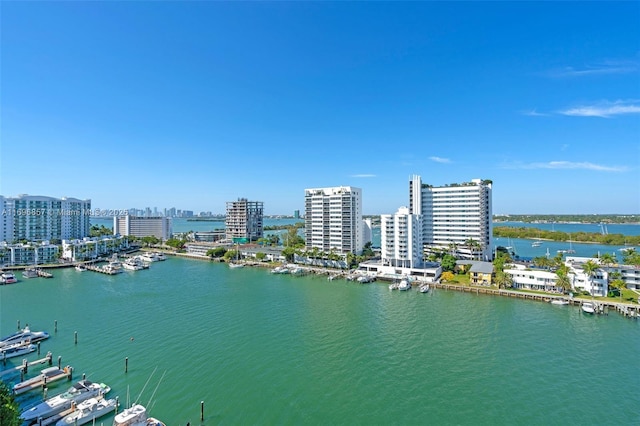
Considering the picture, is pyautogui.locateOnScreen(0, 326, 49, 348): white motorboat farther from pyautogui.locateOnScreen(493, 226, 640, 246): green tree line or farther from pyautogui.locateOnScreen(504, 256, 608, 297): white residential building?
pyautogui.locateOnScreen(493, 226, 640, 246): green tree line

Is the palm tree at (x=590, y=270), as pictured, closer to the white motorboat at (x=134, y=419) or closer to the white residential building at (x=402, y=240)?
the white residential building at (x=402, y=240)

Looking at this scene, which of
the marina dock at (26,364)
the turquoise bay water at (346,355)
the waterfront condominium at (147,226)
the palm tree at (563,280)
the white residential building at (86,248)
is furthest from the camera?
the waterfront condominium at (147,226)

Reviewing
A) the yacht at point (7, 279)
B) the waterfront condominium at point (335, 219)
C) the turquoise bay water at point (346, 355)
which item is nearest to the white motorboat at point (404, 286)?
the turquoise bay water at point (346, 355)

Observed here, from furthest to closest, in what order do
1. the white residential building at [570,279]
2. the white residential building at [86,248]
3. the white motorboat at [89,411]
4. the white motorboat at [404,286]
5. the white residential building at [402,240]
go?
the white residential building at [86,248]
the white residential building at [402,240]
the white motorboat at [404,286]
the white residential building at [570,279]
the white motorboat at [89,411]

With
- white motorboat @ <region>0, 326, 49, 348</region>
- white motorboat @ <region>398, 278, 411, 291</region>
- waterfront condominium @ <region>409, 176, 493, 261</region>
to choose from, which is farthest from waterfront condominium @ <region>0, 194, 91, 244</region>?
waterfront condominium @ <region>409, 176, 493, 261</region>

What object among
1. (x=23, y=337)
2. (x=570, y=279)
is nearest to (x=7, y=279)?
(x=23, y=337)

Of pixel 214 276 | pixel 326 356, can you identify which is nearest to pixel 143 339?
pixel 326 356

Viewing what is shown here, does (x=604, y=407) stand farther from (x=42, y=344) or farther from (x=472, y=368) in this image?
(x=42, y=344)
